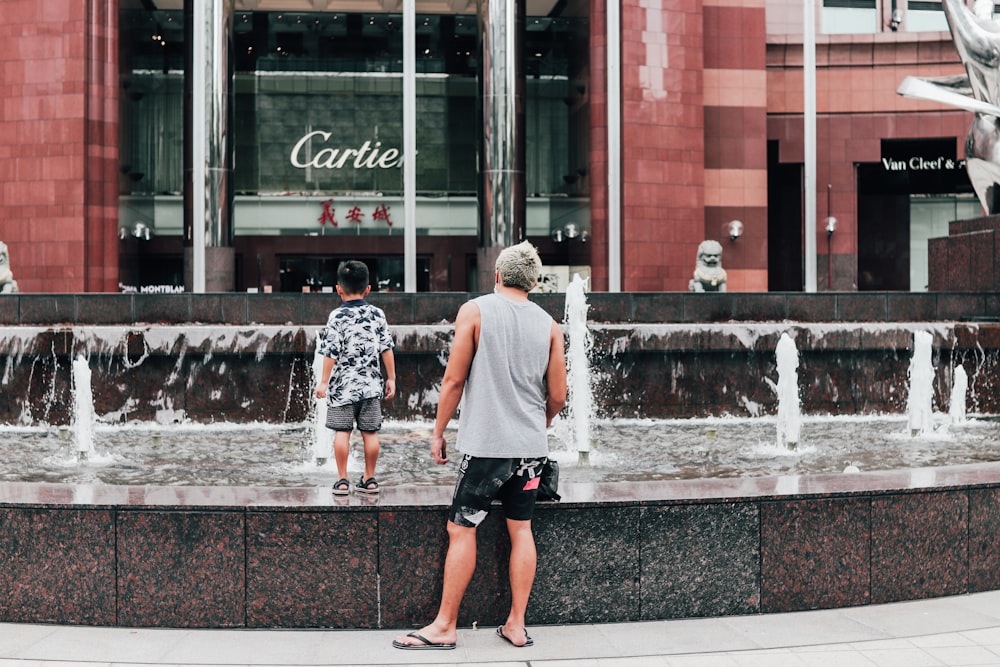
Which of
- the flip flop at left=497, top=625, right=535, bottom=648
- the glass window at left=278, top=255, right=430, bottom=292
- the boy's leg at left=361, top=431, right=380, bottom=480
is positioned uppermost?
the glass window at left=278, top=255, right=430, bottom=292

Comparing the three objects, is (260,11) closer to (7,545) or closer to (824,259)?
(824,259)

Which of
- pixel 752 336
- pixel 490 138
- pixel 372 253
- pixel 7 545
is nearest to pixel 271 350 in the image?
pixel 752 336

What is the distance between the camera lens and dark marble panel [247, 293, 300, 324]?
47.1 feet

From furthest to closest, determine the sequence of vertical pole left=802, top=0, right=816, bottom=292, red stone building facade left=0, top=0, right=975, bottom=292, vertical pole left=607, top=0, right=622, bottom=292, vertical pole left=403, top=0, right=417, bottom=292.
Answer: red stone building facade left=0, top=0, right=975, bottom=292 → vertical pole left=607, top=0, right=622, bottom=292 → vertical pole left=802, top=0, right=816, bottom=292 → vertical pole left=403, top=0, right=417, bottom=292

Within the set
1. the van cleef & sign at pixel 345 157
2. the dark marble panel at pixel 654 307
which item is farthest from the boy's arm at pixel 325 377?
the van cleef & sign at pixel 345 157

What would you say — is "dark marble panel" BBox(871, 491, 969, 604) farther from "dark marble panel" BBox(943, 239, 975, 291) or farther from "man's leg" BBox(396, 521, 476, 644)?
"dark marble panel" BBox(943, 239, 975, 291)

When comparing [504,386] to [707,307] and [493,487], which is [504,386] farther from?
[707,307]

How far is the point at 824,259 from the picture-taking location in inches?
1217

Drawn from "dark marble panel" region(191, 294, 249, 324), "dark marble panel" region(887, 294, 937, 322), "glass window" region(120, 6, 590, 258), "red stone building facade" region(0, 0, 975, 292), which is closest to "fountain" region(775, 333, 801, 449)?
"dark marble panel" region(887, 294, 937, 322)

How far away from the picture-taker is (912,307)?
Result: 50.8ft

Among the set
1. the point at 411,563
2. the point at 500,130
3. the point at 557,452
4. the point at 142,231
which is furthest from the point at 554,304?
the point at 142,231

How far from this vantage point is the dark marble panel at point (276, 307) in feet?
47.1

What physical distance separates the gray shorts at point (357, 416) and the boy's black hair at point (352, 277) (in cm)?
68

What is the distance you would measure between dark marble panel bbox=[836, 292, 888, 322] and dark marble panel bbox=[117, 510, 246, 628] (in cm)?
1154
